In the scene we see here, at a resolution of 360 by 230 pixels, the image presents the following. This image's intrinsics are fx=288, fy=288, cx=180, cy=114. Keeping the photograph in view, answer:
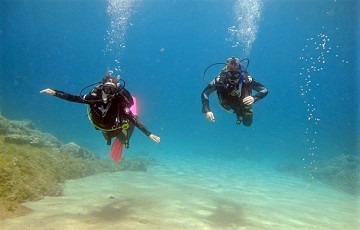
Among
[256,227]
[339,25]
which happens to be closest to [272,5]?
[339,25]

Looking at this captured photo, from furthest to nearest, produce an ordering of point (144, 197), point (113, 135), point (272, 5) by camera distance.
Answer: point (272, 5)
point (144, 197)
point (113, 135)

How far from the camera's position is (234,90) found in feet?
24.5

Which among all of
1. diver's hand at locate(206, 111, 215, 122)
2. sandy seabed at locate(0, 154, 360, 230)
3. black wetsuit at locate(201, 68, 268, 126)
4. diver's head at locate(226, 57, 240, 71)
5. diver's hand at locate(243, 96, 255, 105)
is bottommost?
sandy seabed at locate(0, 154, 360, 230)

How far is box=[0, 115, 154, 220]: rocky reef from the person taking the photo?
750 cm

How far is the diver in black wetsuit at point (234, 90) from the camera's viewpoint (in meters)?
7.29

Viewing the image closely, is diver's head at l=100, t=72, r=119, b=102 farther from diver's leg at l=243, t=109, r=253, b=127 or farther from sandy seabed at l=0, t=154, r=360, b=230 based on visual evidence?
diver's leg at l=243, t=109, r=253, b=127

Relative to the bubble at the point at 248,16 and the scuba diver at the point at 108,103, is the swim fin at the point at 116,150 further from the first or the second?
the bubble at the point at 248,16

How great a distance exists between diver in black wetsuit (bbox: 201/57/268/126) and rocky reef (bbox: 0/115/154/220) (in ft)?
17.6

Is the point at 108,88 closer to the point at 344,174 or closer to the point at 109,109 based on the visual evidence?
the point at 109,109

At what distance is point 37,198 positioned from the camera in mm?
8078

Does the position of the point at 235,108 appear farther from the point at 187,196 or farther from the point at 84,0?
the point at 84,0

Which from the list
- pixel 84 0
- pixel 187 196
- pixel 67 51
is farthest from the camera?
pixel 67 51

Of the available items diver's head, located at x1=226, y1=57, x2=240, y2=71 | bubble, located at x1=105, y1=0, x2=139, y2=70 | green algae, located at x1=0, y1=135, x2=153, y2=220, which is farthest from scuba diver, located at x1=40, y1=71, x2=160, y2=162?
bubble, located at x1=105, y1=0, x2=139, y2=70

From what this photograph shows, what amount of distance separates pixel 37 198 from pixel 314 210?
9.32 meters
